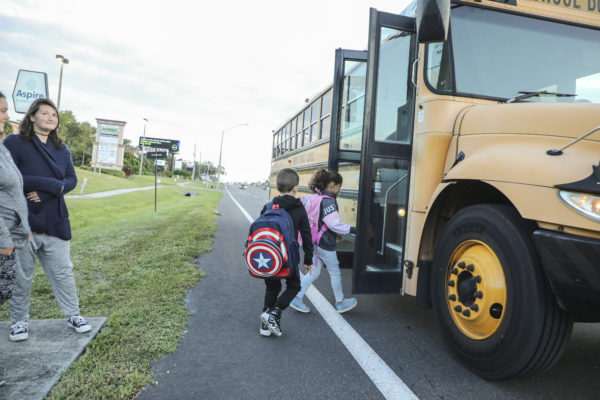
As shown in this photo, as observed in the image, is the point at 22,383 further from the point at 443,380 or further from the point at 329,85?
the point at 329,85

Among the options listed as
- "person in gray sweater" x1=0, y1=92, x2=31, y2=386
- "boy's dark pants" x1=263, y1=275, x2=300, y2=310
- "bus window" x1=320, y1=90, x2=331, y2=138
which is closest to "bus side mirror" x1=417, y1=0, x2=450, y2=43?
"boy's dark pants" x1=263, y1=275, x2=300, y2=310

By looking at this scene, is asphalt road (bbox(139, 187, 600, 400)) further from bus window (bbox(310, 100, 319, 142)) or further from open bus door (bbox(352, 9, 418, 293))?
bus window (bbox(310, 100, 319, 142))

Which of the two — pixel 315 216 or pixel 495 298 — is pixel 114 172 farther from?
pixel 495 298

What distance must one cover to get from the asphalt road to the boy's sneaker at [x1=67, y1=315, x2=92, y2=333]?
2.42ft

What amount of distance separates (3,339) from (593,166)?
12.5 ft

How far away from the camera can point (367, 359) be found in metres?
2.72

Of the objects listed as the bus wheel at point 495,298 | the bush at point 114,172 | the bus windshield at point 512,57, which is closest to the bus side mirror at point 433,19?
the bus windshield at point 512,57

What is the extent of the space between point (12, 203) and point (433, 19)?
9.63 feet

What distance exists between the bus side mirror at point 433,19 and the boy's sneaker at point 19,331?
349 cm

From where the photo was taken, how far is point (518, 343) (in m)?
2.08

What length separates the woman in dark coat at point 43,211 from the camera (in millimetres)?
2775

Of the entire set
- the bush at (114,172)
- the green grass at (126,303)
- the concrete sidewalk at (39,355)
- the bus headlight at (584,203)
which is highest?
the bush at (114,172)

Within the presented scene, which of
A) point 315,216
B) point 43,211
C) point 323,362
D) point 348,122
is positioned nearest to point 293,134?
point 348,122

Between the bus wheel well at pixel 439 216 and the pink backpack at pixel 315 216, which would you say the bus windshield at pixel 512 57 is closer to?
the bus wheel well at pixel 439 216
